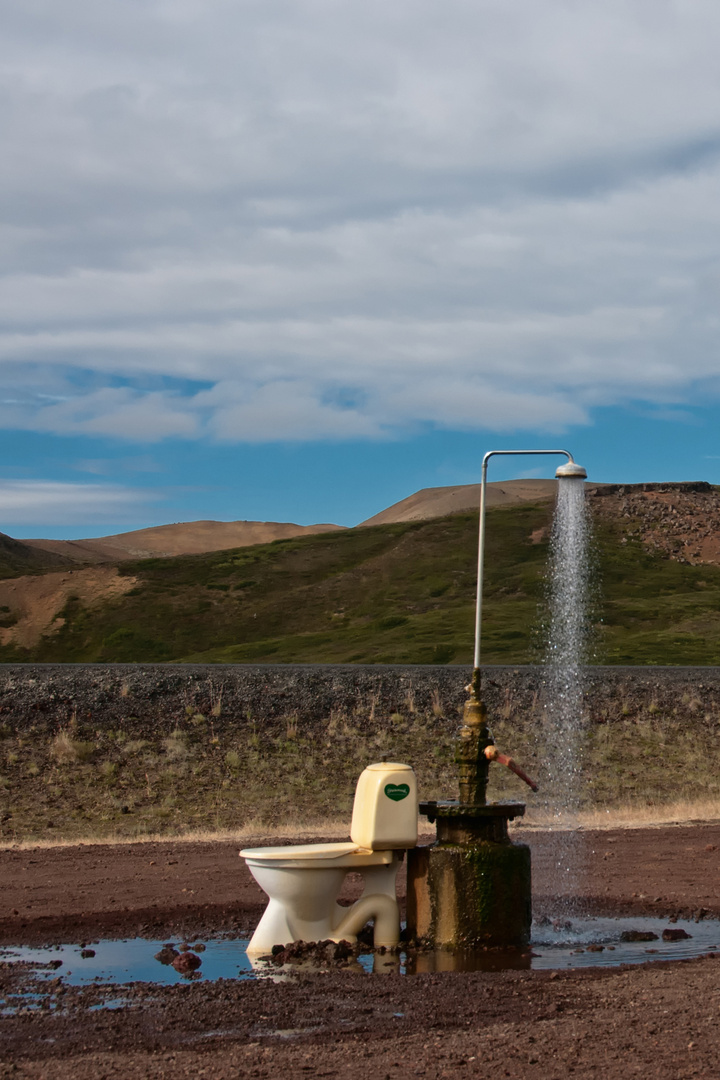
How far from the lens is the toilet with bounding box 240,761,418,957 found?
9719 mm

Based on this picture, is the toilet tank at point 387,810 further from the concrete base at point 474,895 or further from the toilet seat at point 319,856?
the concrete base at point 474,895

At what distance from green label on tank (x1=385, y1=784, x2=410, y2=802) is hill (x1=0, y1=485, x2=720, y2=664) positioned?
2144 inches

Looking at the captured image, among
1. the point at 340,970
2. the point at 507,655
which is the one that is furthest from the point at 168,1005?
the point at 507,655

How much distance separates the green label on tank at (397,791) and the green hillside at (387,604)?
55110 millimetres

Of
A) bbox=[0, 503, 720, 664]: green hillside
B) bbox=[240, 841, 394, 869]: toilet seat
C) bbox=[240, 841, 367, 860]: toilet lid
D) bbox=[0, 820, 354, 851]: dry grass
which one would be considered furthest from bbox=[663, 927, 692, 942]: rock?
bbox=[0, 503, 720, 664]: green hillside

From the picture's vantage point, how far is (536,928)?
11.0 metres

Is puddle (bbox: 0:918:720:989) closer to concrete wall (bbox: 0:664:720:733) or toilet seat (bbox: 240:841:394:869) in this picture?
toilet seat (bbox: 240:841:394:869)

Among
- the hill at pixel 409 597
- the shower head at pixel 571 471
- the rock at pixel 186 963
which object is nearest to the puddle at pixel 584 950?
the rock at pixel 186 963

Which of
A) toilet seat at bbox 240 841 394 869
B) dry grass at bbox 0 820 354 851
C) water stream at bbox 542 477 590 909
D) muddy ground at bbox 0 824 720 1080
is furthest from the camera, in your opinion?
dry grass at bbox 0 820 354 851

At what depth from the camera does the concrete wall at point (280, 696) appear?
95.7 ft

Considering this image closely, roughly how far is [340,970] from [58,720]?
810 inches

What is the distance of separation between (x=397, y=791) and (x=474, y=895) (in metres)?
1.02

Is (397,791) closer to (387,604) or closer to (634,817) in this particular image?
(634,817)

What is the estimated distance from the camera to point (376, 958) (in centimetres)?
978
